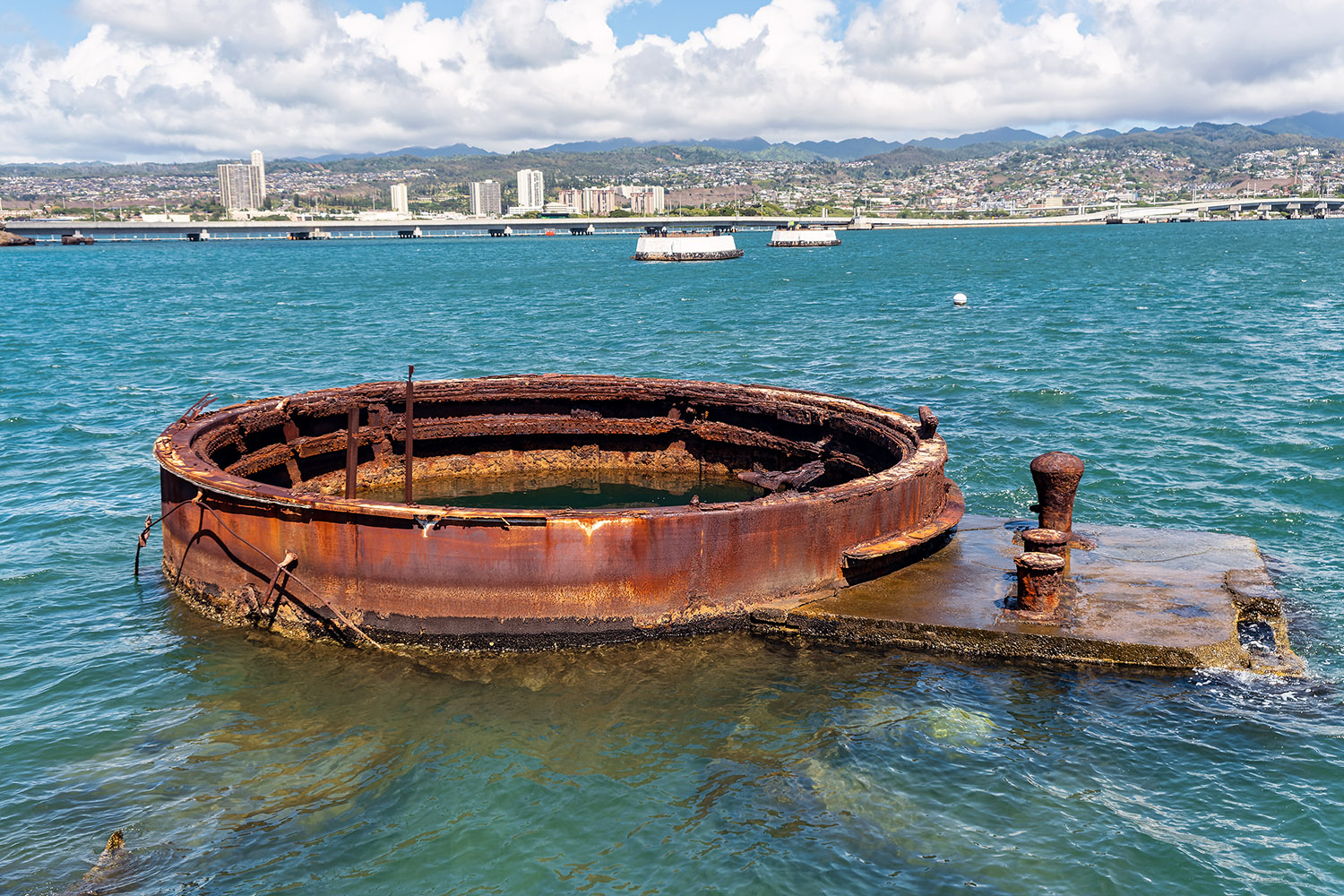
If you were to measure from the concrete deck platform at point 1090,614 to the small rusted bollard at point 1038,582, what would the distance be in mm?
187

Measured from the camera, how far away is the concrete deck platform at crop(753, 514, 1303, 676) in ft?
32.2

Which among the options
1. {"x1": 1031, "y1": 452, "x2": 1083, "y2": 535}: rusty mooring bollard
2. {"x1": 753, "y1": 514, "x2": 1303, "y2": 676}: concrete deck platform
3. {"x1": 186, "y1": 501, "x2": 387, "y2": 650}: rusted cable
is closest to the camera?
{"x1": 753, "y1": 514, "x2": 1303, "y2": 676}: concrete deck platform

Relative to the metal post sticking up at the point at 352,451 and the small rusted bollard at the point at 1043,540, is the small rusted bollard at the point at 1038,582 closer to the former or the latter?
the small rusted bollard at the point at 1043,540

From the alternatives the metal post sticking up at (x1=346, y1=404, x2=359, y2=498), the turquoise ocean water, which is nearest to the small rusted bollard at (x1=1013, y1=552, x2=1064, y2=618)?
the turquoise ocean water

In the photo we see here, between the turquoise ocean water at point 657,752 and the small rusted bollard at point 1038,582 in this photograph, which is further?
the small rusted bollard at point 1038,582

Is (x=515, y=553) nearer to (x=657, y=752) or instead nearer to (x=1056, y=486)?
(x=657, y=752)

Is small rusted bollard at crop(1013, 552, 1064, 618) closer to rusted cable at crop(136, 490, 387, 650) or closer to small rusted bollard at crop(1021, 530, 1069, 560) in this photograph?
small rusted bollard at crop(1021, 530, 1069, 560)

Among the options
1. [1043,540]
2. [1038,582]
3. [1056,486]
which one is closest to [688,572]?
[1038,582]

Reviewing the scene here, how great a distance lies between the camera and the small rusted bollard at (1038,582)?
1007 centimetres

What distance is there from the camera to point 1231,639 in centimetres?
979

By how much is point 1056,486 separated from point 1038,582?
6.81ft

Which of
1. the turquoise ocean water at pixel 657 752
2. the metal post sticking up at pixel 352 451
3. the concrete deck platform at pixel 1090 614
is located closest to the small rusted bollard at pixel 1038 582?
the concrete deck platform at pixel 1090 614

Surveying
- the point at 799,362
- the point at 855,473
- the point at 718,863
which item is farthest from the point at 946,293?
the point at 718,863

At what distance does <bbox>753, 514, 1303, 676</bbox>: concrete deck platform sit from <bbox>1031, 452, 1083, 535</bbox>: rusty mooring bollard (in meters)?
0.53
